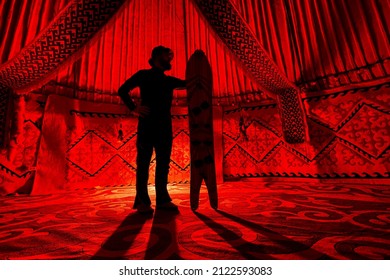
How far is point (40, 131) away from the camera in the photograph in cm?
211

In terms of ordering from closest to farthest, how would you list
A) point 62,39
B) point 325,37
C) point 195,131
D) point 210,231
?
point 210,231
point 195,131
point 62,39
point 325,37

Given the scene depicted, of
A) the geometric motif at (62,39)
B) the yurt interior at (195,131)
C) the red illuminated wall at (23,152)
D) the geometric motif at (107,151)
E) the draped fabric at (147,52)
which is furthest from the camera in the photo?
the draped fabric at (147,52)

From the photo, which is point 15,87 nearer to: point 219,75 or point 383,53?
point 219,75

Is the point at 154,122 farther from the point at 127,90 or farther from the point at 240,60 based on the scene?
the point at 240,60

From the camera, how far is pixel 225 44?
1.58 meters

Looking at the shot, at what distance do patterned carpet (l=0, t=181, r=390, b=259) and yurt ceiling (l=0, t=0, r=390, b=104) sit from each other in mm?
1048

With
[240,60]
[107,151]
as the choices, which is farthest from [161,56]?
[107,151]

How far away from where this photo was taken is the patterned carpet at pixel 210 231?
2.18ft

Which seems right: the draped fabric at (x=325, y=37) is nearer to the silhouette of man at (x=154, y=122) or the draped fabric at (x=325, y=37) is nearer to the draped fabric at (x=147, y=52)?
the draped fabric at (x=147, y=52)

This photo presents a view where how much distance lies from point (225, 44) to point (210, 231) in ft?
4.52

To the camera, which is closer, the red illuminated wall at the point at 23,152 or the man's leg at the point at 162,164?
the man's leg at the point at 162,164

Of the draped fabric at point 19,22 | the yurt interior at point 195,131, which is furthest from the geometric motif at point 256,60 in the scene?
the draped fabric at point 19,22

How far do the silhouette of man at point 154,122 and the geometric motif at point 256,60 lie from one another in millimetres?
527

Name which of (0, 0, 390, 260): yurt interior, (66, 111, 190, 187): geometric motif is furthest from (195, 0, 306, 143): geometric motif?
(66, 111, 190, 187): geometric motif
